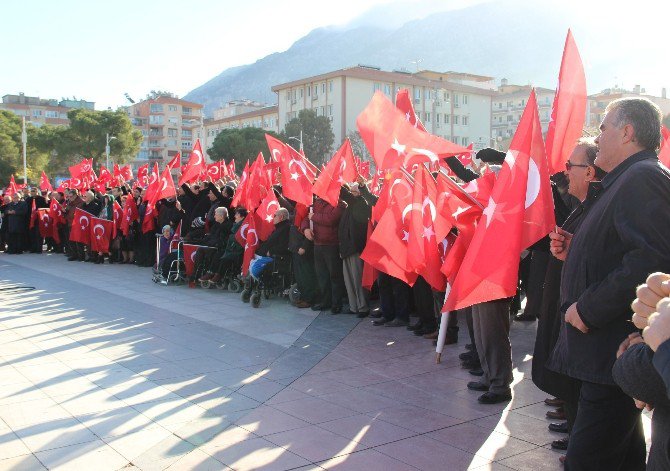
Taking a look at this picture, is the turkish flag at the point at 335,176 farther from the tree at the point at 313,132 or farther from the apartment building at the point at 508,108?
the apartment building at the point at 508,108

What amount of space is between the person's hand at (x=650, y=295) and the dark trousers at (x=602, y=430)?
1.27 metres

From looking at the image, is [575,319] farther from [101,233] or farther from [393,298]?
[101,233]

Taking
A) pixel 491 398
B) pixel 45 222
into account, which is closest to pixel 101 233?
pixel 45 222

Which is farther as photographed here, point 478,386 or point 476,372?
point 476,372

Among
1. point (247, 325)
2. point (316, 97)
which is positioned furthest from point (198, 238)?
point (316, 97)

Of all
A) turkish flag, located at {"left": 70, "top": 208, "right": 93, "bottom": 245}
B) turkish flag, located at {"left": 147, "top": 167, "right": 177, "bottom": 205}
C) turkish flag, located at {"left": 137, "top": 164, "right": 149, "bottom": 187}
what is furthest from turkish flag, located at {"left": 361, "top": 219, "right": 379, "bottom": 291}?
turkish flag, located at {"left": 137, "top": 164, "right": 149, "bottom": 187}

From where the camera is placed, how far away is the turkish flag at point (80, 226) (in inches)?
715

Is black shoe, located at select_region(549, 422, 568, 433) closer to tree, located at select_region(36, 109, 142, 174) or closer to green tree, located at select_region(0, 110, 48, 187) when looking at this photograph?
green tree, located at select_region(0, 110, 48, 187)

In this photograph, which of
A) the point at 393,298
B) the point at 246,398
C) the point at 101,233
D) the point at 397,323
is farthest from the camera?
the point at 101,233

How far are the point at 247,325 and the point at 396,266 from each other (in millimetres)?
2609

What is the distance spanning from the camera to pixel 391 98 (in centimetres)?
8650

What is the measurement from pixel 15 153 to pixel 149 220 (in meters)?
44.9

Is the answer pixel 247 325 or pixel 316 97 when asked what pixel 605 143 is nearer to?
pixel 247 325

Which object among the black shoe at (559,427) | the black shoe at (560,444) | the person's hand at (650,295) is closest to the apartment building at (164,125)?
the black shoe at (559,427)
